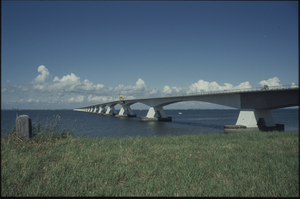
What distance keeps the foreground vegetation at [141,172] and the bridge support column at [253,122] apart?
23.3 metres

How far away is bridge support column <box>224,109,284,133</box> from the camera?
28547 millimetres

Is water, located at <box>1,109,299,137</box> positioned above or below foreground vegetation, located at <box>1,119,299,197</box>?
below

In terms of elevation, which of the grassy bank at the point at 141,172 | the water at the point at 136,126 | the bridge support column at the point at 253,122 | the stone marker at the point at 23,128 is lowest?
the water at the point at 136,126

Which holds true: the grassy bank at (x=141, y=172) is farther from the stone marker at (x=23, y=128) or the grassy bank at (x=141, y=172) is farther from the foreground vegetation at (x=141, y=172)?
the stone marker at (x=23, y=128)

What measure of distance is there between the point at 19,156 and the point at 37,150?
73 centimetres

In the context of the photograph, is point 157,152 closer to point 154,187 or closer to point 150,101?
point 154,187

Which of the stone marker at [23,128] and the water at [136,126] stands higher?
the stone marker at [23,128]

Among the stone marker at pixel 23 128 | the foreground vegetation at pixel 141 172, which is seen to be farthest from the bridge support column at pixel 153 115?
the foreground vegetation at pixel 141 172

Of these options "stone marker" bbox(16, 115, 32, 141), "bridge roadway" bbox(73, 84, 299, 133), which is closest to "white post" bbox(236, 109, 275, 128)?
"bridge roadway" bbox(73, 84, 299, 133)

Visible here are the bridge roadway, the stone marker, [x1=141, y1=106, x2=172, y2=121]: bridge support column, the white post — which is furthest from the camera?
[x1=141, y1=106, x2=172, y2=121]: bridge support column

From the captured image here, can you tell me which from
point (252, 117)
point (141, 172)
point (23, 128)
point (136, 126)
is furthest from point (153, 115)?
point (141, 172)

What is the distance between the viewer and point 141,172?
4820 millimetres

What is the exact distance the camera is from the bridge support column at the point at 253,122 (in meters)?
28.5

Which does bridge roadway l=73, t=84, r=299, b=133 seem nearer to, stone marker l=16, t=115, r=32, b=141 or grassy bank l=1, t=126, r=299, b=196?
grassy bank l=1, t=126, r=299, b=196
